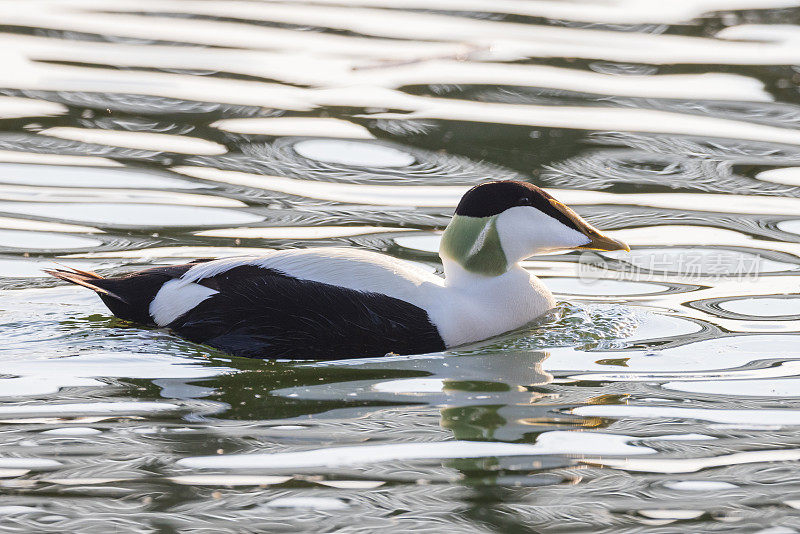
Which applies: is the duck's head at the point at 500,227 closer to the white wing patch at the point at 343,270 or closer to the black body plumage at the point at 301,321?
the white wing patch at the point at 343,270

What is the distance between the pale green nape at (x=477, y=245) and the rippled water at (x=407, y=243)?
1.06ft

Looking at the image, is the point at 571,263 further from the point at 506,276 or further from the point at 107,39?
the point at 107,39

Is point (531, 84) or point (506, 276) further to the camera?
point (531, 84)

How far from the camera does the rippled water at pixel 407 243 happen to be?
3768 mm

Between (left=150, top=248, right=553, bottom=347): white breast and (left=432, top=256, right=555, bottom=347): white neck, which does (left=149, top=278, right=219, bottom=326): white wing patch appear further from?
(left=432, top=256, right=555, bottom=347): white neck

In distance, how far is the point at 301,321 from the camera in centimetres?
498

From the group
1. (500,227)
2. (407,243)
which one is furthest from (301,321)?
(407,243)

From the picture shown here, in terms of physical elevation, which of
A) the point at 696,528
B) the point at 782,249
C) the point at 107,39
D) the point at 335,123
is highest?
the point at 107,39

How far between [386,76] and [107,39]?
2.07 meters

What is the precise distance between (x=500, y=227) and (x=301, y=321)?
2.97 feet

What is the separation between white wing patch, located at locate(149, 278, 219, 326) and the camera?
513 centimetres

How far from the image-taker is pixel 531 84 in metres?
8.50

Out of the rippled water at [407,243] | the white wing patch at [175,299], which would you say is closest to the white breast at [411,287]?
the white wing patch at [175,299]

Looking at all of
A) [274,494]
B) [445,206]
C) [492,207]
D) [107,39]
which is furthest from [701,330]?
[107,39]
